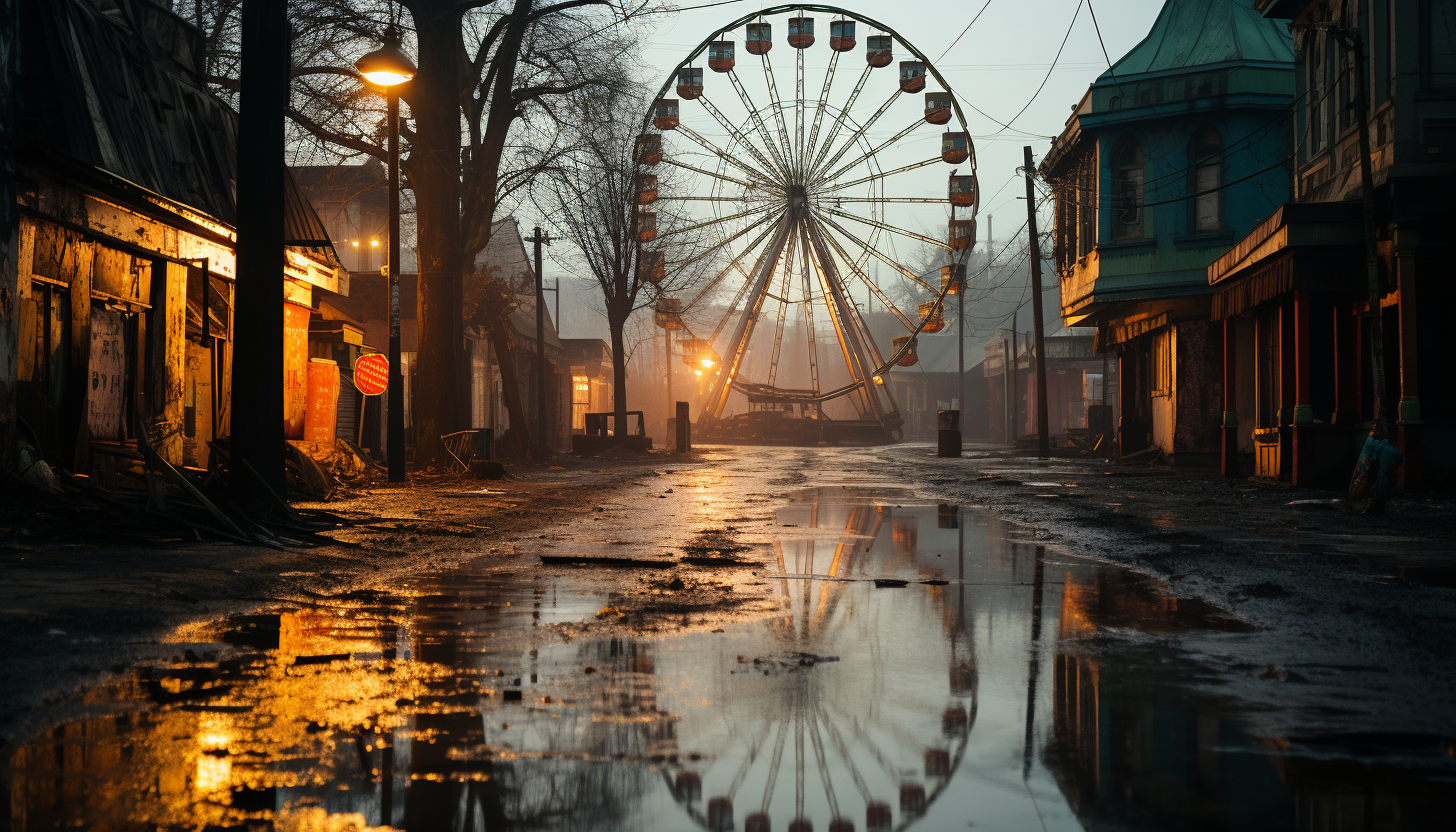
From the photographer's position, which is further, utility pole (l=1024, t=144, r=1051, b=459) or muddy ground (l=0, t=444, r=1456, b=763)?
utility pole (l=1024, t=144, r=1051, b=459)

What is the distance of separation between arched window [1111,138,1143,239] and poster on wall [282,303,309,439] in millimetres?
18946

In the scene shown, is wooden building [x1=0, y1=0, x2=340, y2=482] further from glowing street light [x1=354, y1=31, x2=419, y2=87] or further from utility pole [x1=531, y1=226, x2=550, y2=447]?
utility pole [x1=531, y1=226, x2=550, y2=447]

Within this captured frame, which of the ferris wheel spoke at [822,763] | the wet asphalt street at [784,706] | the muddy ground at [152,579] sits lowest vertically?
the ferris wheel spoke at [822,763]

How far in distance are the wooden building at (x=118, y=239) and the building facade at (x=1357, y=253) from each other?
45.2 ft

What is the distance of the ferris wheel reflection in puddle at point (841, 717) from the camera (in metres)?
3.13

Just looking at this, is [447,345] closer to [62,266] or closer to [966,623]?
[62,266]

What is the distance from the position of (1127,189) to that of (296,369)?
64.5 feet

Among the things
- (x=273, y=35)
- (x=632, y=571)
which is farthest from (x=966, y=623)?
(x=273, y=35)

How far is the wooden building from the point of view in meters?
11.6

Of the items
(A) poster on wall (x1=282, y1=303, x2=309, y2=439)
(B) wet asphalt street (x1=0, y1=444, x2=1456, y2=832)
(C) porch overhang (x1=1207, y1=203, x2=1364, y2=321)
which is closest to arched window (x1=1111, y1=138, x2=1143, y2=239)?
(C) porch overhang (x1=1207, y1=203, x2=1364, y2=321)

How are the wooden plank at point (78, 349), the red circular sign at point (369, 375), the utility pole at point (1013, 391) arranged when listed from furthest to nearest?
the utility pole at point (1013, 391) → the red circular sign at point (369, 375) → the wooden plank at point (78, 349)

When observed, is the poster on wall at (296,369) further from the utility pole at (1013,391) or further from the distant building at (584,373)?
the utility pole at (1013,391)

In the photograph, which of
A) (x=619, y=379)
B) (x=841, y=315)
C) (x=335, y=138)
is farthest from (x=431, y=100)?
(x=841, y=315)

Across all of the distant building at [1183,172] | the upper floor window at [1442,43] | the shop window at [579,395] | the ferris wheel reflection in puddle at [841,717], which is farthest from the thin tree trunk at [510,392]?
the ferris wheel reflection in puddle at [841,717]
